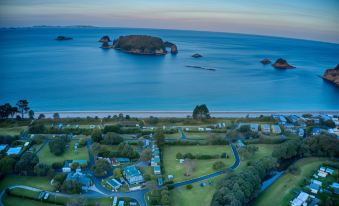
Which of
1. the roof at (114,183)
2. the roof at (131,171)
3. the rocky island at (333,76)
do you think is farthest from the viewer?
the rocky island at (333,76)

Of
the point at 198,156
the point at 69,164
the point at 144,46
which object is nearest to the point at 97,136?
the point at 69,164

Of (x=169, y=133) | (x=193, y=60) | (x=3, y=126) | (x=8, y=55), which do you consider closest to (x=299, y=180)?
(x=169, y=133)

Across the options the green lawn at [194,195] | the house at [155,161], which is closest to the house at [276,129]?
the green lawn at [194,195]

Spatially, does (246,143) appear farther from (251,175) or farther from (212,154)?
(251,175)

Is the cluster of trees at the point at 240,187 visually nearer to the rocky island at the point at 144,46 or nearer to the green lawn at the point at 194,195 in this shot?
the green lawn at the point at 194,195

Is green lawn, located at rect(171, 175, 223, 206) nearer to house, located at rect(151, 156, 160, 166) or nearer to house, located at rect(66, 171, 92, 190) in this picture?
house, located at rect(151, 156, 160, 166)

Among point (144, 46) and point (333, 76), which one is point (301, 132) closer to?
point (333, 76)

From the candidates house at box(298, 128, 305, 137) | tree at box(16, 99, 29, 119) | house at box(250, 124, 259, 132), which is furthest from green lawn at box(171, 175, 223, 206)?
tree at box(16, 99, 29, 119)
